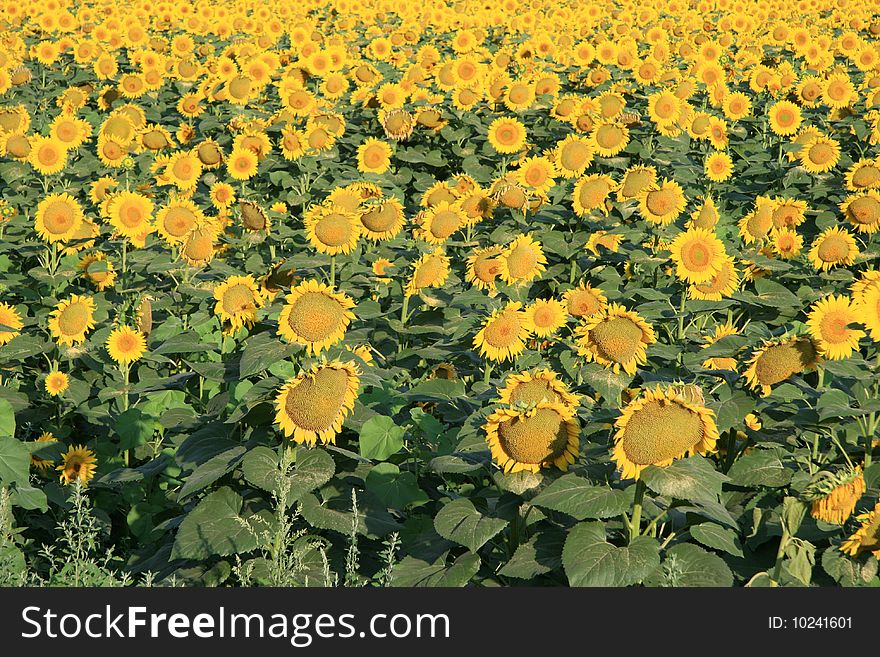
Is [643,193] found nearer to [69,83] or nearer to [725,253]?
[725,253]

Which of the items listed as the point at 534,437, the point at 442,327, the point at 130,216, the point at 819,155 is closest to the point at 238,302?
the point at 442,327

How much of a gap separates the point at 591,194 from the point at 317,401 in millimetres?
4604

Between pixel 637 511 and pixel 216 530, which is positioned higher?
pixel 216 530

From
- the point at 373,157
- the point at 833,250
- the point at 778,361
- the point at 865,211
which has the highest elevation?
the point at 373,157

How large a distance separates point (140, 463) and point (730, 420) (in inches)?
160

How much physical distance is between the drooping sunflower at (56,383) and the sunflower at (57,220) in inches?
59.3

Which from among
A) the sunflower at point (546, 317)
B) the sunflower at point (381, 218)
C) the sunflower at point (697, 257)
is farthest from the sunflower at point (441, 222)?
the sunflower at point (697, 257)

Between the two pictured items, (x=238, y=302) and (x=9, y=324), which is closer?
(x=238, y=302)

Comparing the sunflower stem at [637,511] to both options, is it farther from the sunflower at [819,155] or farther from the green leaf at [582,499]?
the sunflower at [819,155]

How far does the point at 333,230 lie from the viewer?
634cm

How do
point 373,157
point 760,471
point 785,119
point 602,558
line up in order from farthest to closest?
point 785,119 < point 373,157 < point 760,471 < point 602,558

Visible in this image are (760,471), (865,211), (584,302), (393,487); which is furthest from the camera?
(865,211)

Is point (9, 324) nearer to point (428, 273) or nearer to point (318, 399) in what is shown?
point (428, 273)
